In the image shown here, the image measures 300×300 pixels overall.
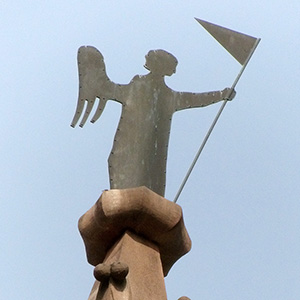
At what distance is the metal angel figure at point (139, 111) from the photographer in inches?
216

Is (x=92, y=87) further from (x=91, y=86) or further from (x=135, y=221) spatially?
(x=135, y=221)

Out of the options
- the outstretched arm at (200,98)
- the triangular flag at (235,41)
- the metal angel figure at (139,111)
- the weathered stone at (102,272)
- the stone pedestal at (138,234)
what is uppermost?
the triangular flag at (235,41)

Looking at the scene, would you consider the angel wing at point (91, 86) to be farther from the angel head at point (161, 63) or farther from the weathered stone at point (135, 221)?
the weathered stone at point (135, 221)

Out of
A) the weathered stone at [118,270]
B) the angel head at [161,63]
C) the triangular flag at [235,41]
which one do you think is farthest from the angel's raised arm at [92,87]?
the weathered stone at [118,270]

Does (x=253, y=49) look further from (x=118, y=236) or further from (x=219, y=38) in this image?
(x=118, y=236)

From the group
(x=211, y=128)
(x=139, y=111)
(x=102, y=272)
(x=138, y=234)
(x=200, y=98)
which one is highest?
(x=200, y=98)

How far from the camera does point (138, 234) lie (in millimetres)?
5172

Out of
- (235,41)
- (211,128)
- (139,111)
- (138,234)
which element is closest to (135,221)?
(138,234)

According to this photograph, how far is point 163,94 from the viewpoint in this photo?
5863mm

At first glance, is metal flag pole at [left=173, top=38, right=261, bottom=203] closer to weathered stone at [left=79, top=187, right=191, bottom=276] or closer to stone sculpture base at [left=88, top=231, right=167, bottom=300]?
weathered stone at [left=79, top=187, right=191, bottom=276]

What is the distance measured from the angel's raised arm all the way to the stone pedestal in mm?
783

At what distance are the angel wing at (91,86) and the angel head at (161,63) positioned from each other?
35cm

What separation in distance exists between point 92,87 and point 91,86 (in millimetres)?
13

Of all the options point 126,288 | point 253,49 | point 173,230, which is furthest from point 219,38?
point 126,288
